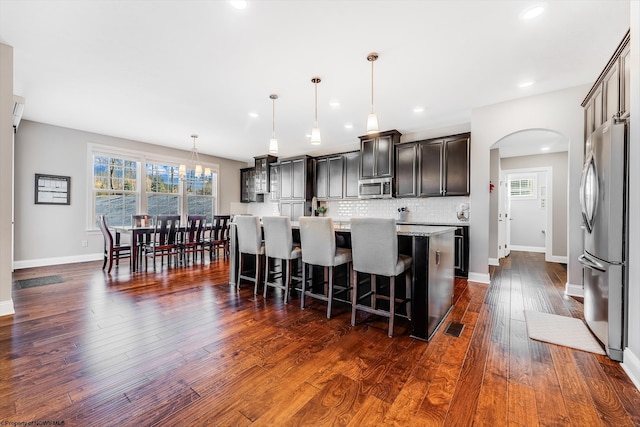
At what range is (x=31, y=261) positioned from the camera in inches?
189

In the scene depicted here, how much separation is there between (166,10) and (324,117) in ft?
9.13

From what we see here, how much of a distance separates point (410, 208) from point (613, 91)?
3.31 metres

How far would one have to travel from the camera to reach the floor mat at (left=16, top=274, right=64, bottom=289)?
3.65 metres

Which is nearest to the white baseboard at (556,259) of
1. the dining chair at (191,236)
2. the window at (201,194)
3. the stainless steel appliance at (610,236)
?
the stainless steel appliance at (610,236)

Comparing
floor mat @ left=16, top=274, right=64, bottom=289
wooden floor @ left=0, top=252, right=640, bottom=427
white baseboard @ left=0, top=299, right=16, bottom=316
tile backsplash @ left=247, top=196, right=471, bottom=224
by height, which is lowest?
wooden floor @ left=0, top=252, right=640, bottom=427

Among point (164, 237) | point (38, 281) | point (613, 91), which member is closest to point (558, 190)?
point (613, 91)

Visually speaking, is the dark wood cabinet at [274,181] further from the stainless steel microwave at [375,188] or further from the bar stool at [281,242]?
the bar stool at [281,242]

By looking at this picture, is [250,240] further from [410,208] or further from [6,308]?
[410,208]

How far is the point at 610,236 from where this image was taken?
193cm

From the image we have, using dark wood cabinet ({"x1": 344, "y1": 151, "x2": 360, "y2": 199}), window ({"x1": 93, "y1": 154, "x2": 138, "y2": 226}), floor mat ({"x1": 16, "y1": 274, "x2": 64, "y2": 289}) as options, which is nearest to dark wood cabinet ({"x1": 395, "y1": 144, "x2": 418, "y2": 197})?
dark wood cabinet ({"x1": 344, "y1": 151, "x2": 360, "y2": 199})

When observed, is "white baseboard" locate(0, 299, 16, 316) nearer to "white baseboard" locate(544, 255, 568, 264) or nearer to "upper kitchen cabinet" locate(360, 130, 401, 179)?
"upper kitchen cabinet" locate(360, 130, 401, 179)

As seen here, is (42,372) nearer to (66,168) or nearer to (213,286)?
(213,286)

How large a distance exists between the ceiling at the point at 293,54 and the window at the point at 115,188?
4.45 ft

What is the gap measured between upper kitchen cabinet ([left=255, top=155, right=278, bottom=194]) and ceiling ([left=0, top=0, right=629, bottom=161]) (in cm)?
294
